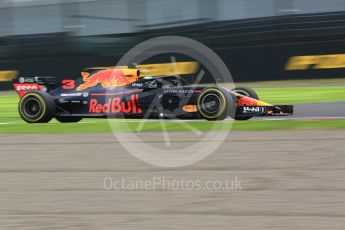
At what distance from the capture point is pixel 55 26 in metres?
23.2

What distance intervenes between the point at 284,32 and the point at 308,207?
1612cm

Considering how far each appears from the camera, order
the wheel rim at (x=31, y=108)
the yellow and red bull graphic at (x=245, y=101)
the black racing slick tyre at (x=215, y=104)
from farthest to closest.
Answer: the wheel rim at (x=31, y=108) → the yellow and red bull graphic at (x=245, y=101) → the black racing slick tyre at (x=215, y=104)

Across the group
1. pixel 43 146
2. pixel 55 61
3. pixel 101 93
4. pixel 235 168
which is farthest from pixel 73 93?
pixel 55 61

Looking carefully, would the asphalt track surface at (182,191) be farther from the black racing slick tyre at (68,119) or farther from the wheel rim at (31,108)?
the black racing slick tyre at (68,119)

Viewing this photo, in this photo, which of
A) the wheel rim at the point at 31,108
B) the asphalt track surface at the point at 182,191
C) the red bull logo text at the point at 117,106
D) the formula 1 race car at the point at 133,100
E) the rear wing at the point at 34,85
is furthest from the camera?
the rear wing at the point at 34,85

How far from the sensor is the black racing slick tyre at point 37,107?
9.41m

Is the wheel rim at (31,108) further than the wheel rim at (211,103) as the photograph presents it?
Yes

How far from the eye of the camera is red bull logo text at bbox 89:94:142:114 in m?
9.24

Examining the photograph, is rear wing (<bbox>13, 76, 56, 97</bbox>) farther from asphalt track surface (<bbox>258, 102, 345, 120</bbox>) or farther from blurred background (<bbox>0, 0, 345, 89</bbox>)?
blurred background (<bbox>0, 0, 345, 89</bbox>)

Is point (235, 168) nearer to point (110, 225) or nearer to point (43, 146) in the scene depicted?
point (110, 225)

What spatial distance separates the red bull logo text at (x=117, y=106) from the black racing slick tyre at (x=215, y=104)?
104 centimetres

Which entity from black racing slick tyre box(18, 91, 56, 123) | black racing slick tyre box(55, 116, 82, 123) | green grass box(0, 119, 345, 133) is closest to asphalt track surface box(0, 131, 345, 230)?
green grass box(0, 119, 345, 133)

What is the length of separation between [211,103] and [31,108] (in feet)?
9.87

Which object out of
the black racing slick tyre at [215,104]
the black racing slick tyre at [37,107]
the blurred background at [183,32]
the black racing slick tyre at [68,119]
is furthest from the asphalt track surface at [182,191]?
the blurred background at [183,32]
